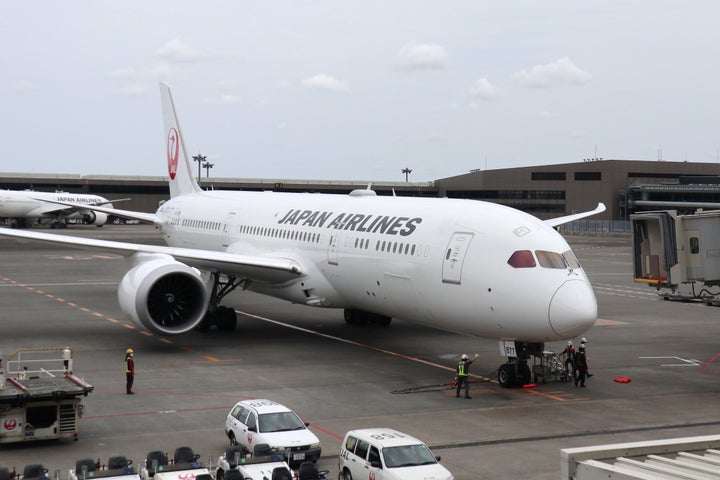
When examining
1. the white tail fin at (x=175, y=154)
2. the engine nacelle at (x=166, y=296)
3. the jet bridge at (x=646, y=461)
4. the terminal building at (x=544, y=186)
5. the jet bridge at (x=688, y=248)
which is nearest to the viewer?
the jet bridge at (x=646, y=461)

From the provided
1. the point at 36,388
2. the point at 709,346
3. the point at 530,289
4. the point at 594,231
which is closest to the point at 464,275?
→ the point at 530,289

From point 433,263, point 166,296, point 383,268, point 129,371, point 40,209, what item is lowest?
point 129,371

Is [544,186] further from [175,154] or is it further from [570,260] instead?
[570,260]

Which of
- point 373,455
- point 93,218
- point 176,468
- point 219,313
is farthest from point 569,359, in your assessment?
point 93,218

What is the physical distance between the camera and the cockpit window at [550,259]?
24627 millimetres

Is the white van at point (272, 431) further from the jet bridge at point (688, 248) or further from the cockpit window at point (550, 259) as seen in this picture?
the jet bridge at point (688, 248)

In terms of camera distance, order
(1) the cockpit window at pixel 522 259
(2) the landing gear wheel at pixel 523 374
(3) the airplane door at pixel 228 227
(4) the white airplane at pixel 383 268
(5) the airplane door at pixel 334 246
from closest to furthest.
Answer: (4) the white airplane at pixel 383 268 → (1) the cockpit window at pixel 522 259 → (2) the landing gear wheel at pixel 523 374 → (5) the airplane door at pixel 334 246 → (3) the airplane door at pixel 228 227

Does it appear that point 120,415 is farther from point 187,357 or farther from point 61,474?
point 187,357

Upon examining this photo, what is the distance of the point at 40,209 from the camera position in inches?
4488

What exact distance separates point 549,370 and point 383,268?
606 centimetres

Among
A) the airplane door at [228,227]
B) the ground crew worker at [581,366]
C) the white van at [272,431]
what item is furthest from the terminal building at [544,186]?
the white van at [272,431]

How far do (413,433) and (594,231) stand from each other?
375ft

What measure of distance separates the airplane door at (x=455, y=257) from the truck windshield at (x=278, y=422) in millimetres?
7703

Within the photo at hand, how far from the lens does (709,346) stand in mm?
34938
